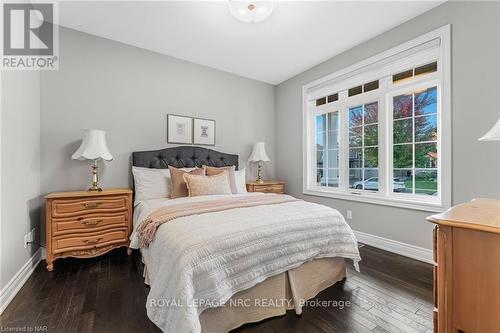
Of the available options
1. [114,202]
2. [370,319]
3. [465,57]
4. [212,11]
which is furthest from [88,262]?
[465,57]

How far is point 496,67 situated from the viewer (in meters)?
2.00

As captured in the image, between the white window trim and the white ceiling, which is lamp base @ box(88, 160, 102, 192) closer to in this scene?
the white ceiling

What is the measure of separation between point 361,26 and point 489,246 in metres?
2.69

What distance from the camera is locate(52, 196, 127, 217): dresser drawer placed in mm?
2279

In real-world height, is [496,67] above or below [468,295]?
above

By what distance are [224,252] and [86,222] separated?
1.90 metres

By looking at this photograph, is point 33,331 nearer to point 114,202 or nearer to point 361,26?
point 114,202

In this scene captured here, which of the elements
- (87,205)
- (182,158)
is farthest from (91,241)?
(182,158)

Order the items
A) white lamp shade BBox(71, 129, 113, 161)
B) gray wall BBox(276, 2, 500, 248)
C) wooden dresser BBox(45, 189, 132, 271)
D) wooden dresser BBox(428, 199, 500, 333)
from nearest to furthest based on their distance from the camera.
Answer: wooden dresser BBox(428, 199, 500, 333)
gray wall BBox(276, 2, 500, 248)
wooden dresser BBox(45, 189, 132, 271)
white lamp shade BBox(71, 129, 113, 161)

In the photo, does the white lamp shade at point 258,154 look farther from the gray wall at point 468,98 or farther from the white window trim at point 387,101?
the gray wall at point 468,98

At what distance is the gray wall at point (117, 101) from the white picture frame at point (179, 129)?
0.09 meters

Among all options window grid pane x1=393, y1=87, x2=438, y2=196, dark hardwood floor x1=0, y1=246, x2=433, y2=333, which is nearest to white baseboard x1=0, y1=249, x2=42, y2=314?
dark hardwood floor x1=0, y1=246, x2=433, y2=333

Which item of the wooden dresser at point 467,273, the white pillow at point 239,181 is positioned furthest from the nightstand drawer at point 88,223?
the wooden dresser at point 467,273

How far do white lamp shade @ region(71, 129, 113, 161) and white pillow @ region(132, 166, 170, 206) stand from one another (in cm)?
42
